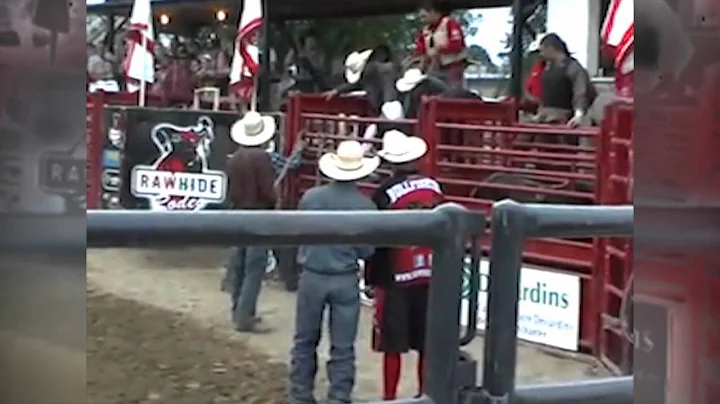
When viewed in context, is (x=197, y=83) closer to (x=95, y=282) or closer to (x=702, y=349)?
(x=95, y=282)

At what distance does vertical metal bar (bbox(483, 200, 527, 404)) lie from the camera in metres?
3.30

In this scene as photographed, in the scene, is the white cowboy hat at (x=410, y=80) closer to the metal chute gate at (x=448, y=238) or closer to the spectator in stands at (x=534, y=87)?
the spectator in stands at (x=534, y=87)

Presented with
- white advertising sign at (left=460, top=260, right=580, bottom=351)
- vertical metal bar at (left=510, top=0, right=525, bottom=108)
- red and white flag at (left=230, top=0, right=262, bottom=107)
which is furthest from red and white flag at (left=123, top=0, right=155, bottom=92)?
white advertising sign at (left=460, top=260, right=580, bottom=351)

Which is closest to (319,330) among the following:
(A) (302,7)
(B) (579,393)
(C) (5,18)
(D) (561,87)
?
(B) (579,393)

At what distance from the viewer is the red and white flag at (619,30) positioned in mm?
7453

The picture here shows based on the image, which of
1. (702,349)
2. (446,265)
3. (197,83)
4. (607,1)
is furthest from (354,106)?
(702,349)

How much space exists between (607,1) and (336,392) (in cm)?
771

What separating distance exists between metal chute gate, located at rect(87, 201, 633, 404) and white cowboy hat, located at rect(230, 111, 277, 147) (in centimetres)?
591

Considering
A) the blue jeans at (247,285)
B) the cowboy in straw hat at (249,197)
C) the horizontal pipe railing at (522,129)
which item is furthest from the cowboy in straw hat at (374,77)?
the blue jeans at (247,285)

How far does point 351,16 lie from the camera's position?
680 inches

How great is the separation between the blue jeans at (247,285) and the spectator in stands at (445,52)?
3557 mm

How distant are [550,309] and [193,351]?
2.30 metres

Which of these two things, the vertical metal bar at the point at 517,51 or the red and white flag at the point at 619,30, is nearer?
the red and white flag at the point at 619,30

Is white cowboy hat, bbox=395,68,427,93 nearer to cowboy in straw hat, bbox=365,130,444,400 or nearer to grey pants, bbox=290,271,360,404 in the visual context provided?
cowboy in straw hat, bbox=365,130,444,400
